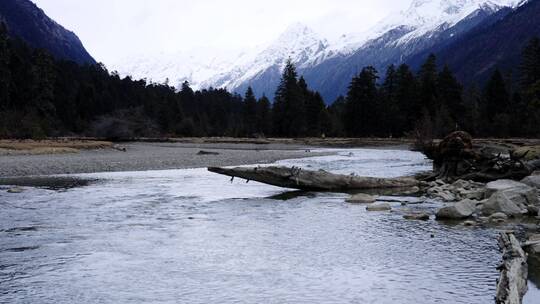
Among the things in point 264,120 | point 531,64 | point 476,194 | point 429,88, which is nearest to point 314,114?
point 264,120

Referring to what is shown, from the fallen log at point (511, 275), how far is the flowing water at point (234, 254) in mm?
425

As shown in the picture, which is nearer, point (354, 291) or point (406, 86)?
point (354, 291)

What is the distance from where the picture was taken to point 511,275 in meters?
8.69

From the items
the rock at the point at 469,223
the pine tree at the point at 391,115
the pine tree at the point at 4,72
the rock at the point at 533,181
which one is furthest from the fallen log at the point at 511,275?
the pine tree at the point at 4,72

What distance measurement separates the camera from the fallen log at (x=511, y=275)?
25.6 feet

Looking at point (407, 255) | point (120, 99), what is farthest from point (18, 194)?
point (120, 99)

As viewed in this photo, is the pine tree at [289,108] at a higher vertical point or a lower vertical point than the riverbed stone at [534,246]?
higher

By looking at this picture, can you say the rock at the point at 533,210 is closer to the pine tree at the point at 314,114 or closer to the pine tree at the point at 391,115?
the pine tree at the point at 391,115

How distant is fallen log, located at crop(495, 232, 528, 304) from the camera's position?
25.6 feet

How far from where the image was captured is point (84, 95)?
118m

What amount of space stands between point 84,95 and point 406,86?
228ft

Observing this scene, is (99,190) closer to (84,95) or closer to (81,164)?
(81,164)

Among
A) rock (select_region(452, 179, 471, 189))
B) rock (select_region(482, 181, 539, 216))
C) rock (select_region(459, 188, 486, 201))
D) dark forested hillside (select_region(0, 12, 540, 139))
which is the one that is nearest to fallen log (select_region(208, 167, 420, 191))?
rock (select_region(452, 179, 471, 189))

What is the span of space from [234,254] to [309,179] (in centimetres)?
1061
